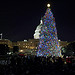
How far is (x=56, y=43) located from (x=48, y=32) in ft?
9.21

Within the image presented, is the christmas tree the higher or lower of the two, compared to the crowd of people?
higher

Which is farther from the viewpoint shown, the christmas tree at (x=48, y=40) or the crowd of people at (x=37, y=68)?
the christmas tree at (x=48, y=40)

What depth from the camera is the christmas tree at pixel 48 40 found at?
28547 mm

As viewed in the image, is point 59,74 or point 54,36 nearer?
point 59,74

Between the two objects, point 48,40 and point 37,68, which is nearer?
point 37,68

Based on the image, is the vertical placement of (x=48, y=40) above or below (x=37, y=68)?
above

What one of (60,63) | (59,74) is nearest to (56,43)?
(60,63)

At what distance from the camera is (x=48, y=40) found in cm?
2909

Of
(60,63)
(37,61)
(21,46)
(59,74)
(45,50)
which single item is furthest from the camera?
(21,46)

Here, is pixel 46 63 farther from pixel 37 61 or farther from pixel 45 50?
pixel 45 50

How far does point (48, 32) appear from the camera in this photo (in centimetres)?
2942

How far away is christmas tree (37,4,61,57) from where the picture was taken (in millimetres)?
28547

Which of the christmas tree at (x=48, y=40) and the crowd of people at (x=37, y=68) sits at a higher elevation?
the christmas tree at (x=48, y=40)

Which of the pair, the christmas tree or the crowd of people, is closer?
the crowd of people
